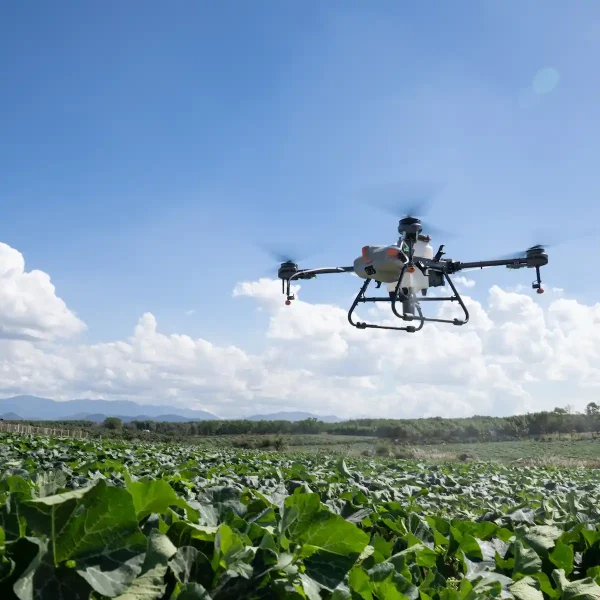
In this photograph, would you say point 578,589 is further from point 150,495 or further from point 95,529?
point 95,529

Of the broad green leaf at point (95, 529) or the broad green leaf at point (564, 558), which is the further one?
the broad green leaf at point (564, 558)

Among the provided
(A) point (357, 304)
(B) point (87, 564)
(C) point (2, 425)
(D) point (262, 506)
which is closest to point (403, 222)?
(A) point (357, 304)

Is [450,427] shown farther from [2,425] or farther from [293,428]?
[2,425]

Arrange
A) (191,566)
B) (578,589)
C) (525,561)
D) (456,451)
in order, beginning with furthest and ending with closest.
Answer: (456,451), (525,561), (578,589), (191,566)

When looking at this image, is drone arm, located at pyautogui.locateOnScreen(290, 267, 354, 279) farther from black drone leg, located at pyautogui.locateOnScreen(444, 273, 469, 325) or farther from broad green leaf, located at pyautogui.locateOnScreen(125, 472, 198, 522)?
broad green leaf, located at pyautogui.locateOnScreen(125, 472, 198, 522)

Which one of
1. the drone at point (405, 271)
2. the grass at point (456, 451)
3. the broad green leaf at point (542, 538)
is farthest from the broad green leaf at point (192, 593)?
the grass at point (456, 451)

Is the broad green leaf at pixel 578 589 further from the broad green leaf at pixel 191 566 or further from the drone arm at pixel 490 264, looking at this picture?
the drone arm at pixel 490 264

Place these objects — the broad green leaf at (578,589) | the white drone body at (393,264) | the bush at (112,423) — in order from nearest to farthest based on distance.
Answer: the broad green leaf at (578,589)
the white drone body at (393,264)
the bush at (112,423)

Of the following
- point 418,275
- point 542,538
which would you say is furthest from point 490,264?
point 542,538
